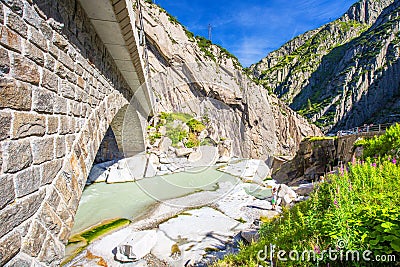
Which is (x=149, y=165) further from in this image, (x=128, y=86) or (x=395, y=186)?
(x=395, y=186)

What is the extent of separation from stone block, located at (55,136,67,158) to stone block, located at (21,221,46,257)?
89 cm

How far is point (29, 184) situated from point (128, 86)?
310 inches

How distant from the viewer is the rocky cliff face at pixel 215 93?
25.6m

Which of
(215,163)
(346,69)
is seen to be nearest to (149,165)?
(215,163)

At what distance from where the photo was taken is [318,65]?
8200cm

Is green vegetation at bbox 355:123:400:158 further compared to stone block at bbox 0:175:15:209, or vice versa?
green vegetation at bbox 355:123:400:158

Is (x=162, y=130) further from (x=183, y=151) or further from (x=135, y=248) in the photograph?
(x=135, y=248)

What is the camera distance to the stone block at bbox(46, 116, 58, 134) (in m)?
2.58

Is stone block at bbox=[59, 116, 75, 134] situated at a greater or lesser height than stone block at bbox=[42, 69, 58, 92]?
lesser

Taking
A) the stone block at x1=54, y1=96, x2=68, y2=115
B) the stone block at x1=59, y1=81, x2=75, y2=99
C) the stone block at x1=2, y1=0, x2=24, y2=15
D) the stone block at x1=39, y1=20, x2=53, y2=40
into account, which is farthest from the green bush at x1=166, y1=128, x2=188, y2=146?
the stone block at x1=2, y1=0, x2=24, y2=15

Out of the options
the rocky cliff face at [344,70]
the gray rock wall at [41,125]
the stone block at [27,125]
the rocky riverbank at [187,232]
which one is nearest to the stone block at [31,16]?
the gray rock wall at [41,125]

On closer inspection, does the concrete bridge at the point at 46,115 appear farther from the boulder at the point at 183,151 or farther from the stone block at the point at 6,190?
the boulder at the point at 183,151

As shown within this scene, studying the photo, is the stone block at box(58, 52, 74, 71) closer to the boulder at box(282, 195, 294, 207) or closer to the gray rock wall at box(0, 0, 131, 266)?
the gray rock wall at box(0, 0, 131, 266)

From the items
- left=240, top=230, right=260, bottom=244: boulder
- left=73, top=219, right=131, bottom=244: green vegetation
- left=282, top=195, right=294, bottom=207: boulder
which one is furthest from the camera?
left=282, top=195, right=294, bottom=207: boulder
